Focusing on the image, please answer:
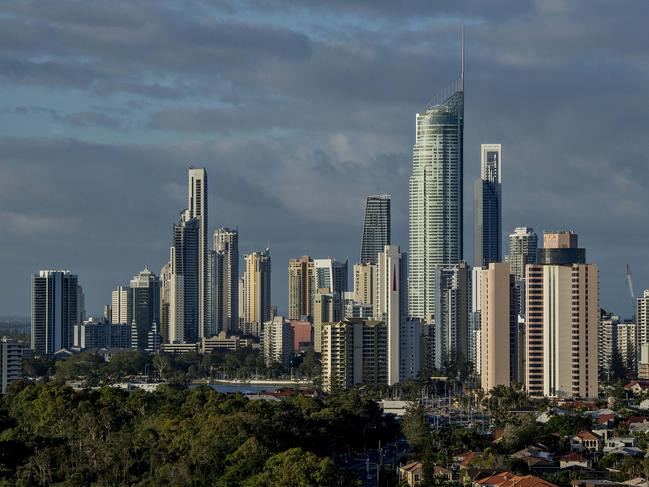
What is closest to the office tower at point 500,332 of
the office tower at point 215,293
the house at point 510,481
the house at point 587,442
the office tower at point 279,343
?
the house at point 587,442

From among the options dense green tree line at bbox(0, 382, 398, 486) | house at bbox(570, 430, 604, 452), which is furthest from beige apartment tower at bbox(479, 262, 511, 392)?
house at bbox(570, 430, 604, 452)

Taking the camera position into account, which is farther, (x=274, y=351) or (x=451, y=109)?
(x=451, y=109)

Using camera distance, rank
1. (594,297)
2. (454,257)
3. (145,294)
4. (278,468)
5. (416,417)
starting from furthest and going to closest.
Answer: (145,294)
(454,257)
(594,297)
(416,417)
(278,468)

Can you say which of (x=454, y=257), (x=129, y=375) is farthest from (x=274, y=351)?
(x=454, y=257)

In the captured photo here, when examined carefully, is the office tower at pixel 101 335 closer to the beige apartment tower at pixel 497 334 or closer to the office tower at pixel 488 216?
the office tower at pixel 488 216

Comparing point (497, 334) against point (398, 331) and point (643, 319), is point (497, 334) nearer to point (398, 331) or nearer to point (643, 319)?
point (398, 331)

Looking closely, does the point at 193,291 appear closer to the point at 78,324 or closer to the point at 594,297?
the point at 78,324

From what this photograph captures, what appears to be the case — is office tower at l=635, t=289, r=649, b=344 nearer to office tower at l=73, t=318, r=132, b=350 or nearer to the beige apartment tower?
the beige apartment tower

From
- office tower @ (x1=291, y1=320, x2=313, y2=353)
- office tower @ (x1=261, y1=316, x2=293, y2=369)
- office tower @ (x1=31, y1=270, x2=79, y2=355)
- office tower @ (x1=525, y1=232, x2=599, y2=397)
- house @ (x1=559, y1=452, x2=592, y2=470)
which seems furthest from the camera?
office tower @ (x1=31, y1=270, x2=79, y2=355)
